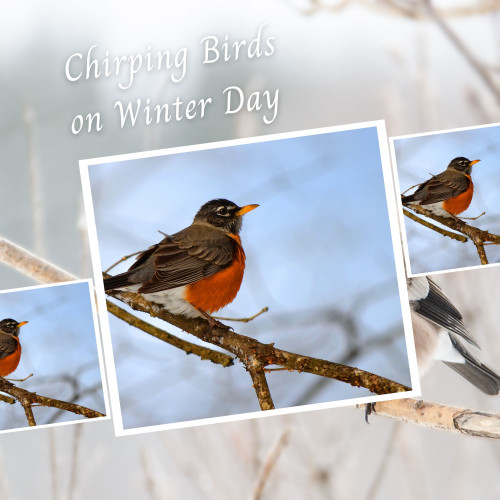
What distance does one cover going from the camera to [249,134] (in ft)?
3.48

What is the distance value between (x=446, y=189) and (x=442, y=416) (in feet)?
1.25

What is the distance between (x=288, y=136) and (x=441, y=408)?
0.50 metres

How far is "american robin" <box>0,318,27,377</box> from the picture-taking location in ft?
3.34

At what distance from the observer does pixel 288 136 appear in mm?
1007

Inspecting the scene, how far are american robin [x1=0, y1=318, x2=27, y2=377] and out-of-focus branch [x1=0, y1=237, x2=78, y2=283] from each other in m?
0.09

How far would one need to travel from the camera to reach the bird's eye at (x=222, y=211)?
1.03 meters

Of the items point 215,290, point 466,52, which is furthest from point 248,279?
point 466,52

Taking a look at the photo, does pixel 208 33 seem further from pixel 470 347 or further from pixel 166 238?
pixel 470 347

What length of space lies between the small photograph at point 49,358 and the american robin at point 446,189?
1.93 feet

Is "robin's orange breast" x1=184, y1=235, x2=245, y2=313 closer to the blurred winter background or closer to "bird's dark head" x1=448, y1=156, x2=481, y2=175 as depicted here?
the blurred winter background

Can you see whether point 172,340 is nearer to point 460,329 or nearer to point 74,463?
point 74,463

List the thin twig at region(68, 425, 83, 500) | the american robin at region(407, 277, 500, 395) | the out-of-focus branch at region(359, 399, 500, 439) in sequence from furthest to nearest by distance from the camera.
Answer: the american robin at region(407, 277, 500, 395), the thin twig at region(68, 425, 83, 500), the out-of-focus branch at region(359, 399, 500, 439)

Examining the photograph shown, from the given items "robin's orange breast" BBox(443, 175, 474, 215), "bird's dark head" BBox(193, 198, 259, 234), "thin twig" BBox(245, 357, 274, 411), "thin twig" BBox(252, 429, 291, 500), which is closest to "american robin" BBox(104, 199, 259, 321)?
"bird's dark head" BBox(193, 198, 259, 234)

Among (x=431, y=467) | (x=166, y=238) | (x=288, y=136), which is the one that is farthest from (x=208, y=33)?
(x=431, y=467)
